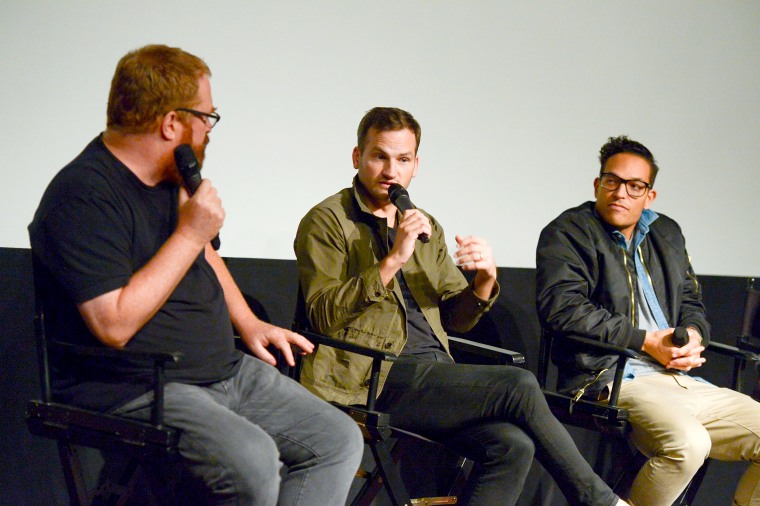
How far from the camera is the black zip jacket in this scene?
8.70ft

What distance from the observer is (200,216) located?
5.72 feet

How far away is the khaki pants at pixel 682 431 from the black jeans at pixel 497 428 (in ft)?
1.00

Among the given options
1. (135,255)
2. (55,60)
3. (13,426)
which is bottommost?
(13,426)

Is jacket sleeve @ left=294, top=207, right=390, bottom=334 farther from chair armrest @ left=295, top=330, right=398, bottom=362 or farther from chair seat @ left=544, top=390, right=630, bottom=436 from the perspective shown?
chair seat @ left=544, top=390, right=630, bottom=436

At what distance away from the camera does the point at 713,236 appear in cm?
370

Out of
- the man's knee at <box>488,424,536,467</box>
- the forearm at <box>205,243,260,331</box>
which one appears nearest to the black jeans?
the man's knee at <box>488,424,536,467</box>

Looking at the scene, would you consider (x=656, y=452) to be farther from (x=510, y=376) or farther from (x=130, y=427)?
(x=130, y=427)

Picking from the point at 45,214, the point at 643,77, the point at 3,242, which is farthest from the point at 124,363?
the point at 643,77

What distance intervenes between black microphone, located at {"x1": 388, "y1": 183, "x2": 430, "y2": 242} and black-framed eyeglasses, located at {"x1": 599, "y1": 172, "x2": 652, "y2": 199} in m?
0.85

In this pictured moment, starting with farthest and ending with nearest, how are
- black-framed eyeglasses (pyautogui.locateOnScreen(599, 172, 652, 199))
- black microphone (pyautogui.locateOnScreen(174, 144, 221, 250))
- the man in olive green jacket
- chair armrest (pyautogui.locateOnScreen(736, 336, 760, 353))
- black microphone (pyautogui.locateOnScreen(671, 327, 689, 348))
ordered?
chair armrest (pyautogui.locateOnScreen(736, 336, 760, 353)) < black-framed eyeglasses (pyautogui.locateOnScreen(599, 172, 652, 199)) < black microphone (pyautogui.locateOnScreen(671, 327, 689, 348)) < the man in olive green jacket < black microphone (pyautogui.locateOnScreen(174, 144, 221, 250))

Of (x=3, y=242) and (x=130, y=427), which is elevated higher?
(x=3, y=242)

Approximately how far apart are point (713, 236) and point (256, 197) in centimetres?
210

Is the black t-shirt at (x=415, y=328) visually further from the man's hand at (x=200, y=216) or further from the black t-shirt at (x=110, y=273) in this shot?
the man's hand at (x=200, y=216)

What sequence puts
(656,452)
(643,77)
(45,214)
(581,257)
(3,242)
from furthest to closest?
(643,77) → (581,257) → (656,452) → (3,242) → (45,214)
